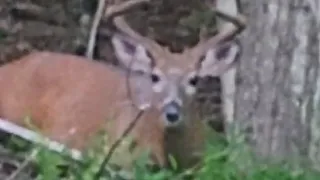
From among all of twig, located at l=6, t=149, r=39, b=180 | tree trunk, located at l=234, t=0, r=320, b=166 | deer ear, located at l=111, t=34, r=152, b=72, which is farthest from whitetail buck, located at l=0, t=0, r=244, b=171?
twig, located at l=6, t=149, r=39, b=180

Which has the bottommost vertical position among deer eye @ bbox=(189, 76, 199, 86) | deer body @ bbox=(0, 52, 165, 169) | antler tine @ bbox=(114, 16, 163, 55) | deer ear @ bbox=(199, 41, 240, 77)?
deer body @ bbox=(0, 52, 165, 169)

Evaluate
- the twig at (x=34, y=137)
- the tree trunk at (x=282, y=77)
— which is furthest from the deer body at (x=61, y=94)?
the tree trunk at (x=282, y=77)

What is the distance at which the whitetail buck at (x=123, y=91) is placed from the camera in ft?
17.9

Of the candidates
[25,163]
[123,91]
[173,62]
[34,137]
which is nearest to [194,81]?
[173,62]

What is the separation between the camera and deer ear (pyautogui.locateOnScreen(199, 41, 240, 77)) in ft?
18.5

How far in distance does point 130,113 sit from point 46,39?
227cm

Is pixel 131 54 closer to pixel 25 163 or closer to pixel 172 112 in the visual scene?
pixel 172 112

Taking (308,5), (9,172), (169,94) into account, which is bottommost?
(9,172)

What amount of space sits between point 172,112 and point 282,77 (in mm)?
603

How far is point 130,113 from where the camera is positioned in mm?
5820

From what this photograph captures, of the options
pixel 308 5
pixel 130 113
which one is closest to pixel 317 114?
pixel 308 5

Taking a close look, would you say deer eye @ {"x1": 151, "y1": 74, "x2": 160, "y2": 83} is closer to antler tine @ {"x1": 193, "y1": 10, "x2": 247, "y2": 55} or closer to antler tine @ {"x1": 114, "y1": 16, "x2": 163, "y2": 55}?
antler tine @ {"x1": 114, "y1": 16, "x2": 163, "y2": 55}

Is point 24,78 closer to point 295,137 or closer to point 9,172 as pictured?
point 9,172

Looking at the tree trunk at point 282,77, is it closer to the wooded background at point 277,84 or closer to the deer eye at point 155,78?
the wooded background at point 277,84
